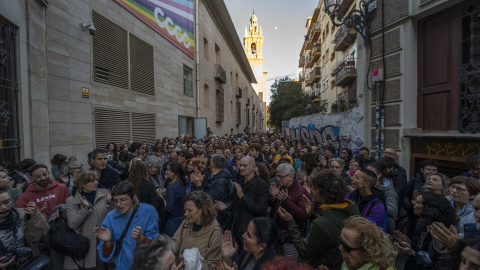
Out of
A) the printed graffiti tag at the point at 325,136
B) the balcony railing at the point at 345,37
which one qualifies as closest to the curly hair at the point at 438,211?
the printed graffiti tag at the point at 325,136

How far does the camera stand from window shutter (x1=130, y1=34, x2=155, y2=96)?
1077 cm

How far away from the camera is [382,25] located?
6.53 meters

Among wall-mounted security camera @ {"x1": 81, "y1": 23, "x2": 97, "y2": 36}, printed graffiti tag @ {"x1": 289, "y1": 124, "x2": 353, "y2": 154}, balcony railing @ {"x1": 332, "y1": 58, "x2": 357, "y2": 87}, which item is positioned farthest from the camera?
balcony railing @ {"x1": 332, "y1": 58, "x2": 357, "y2": 87}

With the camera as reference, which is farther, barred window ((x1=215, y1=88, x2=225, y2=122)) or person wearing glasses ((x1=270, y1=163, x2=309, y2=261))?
barred window ((x1=215, y1=88, x2=225, y2=122))

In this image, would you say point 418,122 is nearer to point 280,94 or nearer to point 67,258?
point 67,258

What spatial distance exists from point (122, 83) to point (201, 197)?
9.00 metres

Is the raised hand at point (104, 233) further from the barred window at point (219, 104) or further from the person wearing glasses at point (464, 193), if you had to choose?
the barred window at point (219, 104)

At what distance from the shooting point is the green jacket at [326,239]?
2.20 metres

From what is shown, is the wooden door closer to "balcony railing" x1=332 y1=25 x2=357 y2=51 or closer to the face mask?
the face mask

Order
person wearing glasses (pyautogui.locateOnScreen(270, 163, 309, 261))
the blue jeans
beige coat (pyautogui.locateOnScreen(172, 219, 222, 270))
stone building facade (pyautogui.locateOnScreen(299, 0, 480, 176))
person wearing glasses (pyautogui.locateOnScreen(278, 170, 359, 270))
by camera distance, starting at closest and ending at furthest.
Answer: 1. person wearing glasses (pyautogui.locateOnScreen(278, 170, 359, 270))
2. beige coat (pyautogui.locateOnScreen(172, 219, 222, 270))
3. person wearing glasses (pyautogui.locateOnScreen(270, 163, 309, 261))
4. the blue jeans
5. stone building facade (pyautogui.locateOnScreen(299, 0, 480, 176))

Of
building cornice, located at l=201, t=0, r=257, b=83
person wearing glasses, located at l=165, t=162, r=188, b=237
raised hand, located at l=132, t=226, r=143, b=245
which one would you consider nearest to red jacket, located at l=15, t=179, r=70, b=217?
person wearing glasses, located at l=165, t=162, r=188, b=237

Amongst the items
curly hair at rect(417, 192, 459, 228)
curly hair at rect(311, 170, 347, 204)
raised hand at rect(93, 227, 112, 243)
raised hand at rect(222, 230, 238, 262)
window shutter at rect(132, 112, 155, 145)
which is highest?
window shutter at rect(132, 112, 155, 145)

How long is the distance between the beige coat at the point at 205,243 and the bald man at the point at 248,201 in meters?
0.76

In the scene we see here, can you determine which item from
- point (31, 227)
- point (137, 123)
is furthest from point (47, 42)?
point (31, 227)
